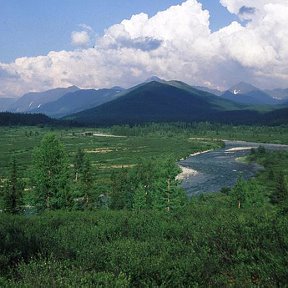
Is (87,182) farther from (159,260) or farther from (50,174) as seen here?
(159,260)

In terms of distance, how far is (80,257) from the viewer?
17.0 m

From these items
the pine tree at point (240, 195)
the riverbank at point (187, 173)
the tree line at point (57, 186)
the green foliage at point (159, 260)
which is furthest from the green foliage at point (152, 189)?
the riverbank at point (187, 173)

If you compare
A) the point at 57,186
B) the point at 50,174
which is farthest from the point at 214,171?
the point at 50,174

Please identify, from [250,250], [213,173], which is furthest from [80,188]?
[213,173]

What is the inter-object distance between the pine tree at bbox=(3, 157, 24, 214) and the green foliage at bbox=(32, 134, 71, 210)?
4.15 m

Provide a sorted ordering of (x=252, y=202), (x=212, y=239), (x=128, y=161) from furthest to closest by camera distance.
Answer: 1. (x=128, y=161)
2. (x=252, y=202)
3. (x=212, y=239)

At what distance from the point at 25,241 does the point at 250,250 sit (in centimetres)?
1040

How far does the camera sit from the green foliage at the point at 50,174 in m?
48.6

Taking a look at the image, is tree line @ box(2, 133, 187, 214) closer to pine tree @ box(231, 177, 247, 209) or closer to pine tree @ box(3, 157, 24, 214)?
pine tree @ box(3, 157, 24, 214)

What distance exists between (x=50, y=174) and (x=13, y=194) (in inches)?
265

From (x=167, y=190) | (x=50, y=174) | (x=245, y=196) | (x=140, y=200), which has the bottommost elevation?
(x=140, y=200)

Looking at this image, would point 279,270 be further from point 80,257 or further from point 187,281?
point 80,257

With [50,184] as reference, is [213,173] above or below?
below

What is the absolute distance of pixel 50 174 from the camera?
4900 centimetres
